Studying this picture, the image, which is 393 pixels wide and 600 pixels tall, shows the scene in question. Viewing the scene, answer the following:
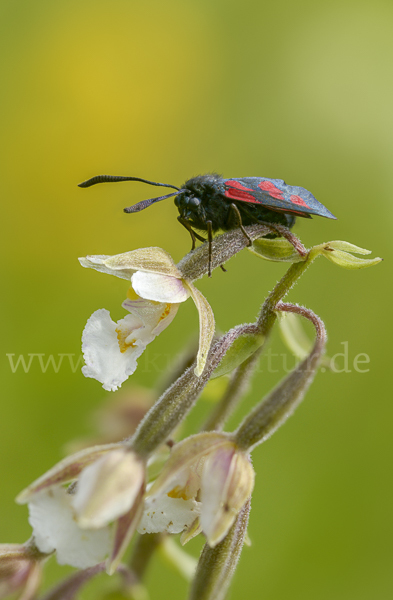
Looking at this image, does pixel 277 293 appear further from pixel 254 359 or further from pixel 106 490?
pixel 106 490

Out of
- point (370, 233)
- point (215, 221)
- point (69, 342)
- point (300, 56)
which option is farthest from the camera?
point (300, 56)

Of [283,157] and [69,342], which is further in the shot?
[283,157]

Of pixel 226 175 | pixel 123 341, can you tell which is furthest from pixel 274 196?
pixel 226 175

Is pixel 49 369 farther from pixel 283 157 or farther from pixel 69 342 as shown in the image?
pixel 283 157

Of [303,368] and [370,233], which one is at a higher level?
[303,368]

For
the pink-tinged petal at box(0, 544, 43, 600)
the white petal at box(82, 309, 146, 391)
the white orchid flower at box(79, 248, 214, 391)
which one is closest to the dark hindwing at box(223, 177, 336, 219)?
Result: the white orchid flower at box(79, 248, 214, 391)

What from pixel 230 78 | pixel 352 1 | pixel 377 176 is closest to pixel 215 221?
pixel 377 176
